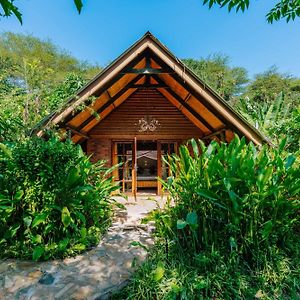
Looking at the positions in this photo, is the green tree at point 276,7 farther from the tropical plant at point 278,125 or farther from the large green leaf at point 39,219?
the tropical plant at point 278,125

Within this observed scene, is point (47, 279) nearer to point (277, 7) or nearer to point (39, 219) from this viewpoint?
point (39, 219)

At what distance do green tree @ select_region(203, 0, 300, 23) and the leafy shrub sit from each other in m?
3.19

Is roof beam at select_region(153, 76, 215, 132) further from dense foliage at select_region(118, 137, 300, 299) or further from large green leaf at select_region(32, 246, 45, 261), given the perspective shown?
large green leaf at select_region(32, 246, 45, 261)

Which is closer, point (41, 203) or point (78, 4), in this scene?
point (78, 4)

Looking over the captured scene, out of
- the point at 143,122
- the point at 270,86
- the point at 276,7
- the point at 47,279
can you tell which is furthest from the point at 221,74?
the point at 47,279

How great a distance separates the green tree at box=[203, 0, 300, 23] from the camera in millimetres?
2207

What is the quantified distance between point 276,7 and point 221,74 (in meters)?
24.2

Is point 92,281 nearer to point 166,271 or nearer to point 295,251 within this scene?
point 166,271

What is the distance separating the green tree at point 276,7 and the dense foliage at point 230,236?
67.4 inches

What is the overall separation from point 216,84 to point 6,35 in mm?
20865

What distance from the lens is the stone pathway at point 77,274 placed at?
2.90 metres

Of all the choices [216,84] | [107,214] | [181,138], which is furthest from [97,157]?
[216,84]

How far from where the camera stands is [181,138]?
8.97 meters

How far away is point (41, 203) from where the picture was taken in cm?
406
